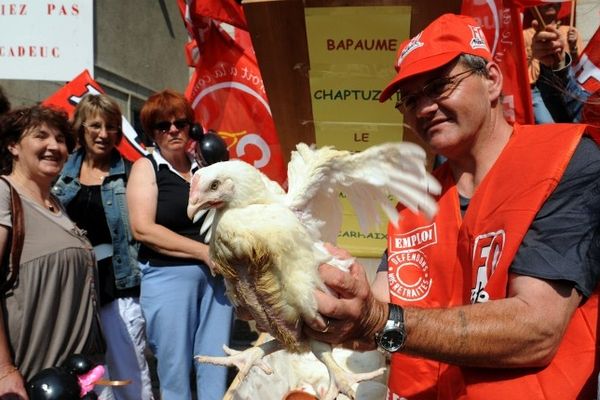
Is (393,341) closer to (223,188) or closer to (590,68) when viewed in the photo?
(223,188)

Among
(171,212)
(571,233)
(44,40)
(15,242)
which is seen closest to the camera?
(571,233)

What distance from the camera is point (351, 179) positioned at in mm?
1582

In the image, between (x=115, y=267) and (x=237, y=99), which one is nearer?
(x=115, y=267)

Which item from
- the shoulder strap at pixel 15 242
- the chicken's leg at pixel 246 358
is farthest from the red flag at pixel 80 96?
the chicken's leg at pixel 246 358

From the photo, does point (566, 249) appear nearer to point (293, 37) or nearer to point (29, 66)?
point (293, 37)

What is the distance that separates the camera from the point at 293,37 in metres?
2.64

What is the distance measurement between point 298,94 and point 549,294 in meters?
1.88

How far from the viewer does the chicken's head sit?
55.6 inches

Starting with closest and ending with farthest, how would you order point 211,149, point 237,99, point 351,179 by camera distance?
point 351,179 < point 211,149 < point 237,99

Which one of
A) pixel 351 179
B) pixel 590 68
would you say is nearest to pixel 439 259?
pixel 351 179

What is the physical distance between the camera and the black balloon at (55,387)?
176 centimetres

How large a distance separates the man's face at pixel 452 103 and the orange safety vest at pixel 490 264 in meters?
0.14

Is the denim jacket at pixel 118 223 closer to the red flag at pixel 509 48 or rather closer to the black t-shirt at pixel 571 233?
the red flag at pixel 509 48

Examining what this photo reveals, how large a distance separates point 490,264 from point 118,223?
97.1 inches
